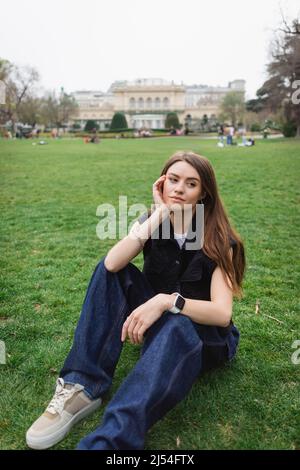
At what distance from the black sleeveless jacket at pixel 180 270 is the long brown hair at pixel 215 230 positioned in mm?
59

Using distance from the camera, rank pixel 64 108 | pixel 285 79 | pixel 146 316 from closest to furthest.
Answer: pixel 146 316 → pixel 285 79 → pixel 64 108

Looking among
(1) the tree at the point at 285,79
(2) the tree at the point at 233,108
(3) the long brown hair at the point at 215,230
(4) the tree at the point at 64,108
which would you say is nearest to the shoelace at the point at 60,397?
(3) the long brown hair at the point at 215,230

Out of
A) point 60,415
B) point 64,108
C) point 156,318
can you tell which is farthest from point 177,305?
point 64,108

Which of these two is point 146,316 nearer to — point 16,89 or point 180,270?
point 180,270

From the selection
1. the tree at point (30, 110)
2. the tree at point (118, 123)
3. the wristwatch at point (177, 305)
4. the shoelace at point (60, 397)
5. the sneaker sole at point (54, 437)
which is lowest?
the sneaker sole at point (54, 437)

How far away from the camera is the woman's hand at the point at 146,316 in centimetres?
225

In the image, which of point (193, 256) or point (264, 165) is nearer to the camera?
point (193, 256)

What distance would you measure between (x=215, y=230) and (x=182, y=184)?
35 centimetres

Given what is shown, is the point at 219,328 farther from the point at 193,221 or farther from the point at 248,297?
the point at 248,297

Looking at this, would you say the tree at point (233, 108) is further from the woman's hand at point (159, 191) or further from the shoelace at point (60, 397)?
the shoelace at point (60, 397)

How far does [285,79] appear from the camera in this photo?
124 ft
